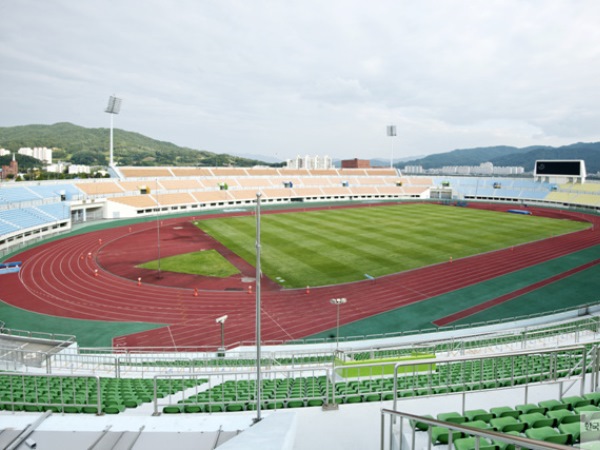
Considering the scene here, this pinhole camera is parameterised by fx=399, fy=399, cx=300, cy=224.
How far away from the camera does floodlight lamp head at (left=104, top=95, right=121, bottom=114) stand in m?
79.9

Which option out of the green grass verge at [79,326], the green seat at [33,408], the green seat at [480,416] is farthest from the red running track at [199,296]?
the green seat at [480,416]

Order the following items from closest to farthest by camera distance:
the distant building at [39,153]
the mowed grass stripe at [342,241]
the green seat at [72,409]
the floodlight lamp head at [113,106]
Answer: the green seat at [72,409], the mowed grass stripe at [342,241], the floodlight lamp head at [113,106], the distant building at [39,153]

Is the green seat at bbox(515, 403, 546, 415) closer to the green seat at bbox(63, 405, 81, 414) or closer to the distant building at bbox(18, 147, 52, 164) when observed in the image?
the green seat at bbox(63, 405, 81, 414)

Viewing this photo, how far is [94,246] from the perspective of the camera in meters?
43.9

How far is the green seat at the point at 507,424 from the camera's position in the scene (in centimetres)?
643

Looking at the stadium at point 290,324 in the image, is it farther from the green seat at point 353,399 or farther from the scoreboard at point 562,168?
the scoreboard at point 562,168

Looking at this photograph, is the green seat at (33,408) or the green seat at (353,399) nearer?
the green seat at (353,399)

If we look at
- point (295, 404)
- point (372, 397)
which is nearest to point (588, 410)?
point (372, 397)

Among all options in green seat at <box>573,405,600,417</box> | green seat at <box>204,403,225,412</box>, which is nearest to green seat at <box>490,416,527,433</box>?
green seat at <box>573,405,600,417</box>

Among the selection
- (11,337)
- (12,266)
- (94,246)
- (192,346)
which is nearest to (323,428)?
(192,346)

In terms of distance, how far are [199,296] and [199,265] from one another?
7961mm

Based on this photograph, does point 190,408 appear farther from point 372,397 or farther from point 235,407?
point 372,397

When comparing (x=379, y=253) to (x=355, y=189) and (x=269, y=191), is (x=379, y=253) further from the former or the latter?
(x=355, y=189)

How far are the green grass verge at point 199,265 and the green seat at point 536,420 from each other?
27.9 meters
